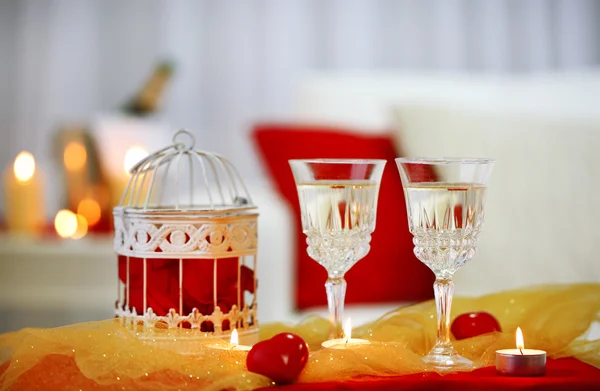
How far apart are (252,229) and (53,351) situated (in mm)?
301

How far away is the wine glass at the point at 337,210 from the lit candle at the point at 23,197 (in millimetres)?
1540

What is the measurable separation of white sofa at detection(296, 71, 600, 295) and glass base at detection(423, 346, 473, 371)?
925mm

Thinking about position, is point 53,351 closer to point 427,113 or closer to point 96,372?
point 96,372

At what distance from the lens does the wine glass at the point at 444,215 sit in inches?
40.0

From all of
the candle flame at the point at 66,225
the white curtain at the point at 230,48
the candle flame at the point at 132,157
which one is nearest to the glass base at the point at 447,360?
the candle flame at the point at 132,157

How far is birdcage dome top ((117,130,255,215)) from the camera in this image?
1.15 metres

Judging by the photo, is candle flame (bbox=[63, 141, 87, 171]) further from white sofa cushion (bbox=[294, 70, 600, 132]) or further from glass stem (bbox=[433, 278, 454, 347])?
glass stem (bbox=[433, 278, 454, 347])

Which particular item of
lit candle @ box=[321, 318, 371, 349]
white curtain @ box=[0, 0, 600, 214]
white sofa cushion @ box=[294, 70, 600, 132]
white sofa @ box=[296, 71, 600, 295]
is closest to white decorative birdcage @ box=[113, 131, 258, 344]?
lit candle @ box=[321, 318, 371, 349]

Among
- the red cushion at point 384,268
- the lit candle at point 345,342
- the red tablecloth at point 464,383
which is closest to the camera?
the red tablecloth at point 464,383

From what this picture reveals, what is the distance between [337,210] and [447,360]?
226 millimetres

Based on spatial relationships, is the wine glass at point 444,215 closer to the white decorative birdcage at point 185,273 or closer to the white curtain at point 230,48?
the white decorative birdcage at point 185,273

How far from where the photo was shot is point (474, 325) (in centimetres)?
113

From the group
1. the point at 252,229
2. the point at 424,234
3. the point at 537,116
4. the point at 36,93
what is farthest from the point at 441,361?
the point at 36,93

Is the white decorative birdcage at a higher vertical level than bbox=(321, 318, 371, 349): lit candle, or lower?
higher
